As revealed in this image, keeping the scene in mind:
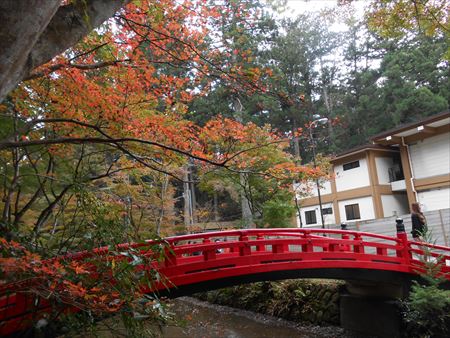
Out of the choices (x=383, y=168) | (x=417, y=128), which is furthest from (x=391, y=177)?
(x=417, y=128)

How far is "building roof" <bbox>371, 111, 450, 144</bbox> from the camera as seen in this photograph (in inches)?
621

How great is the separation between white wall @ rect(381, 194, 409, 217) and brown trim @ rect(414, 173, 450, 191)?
228cm

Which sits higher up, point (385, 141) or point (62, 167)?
point (385, 141)

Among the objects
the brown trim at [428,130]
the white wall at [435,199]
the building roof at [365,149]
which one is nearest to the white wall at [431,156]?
the brown trim at [428,130]

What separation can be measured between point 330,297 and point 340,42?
1043 inches

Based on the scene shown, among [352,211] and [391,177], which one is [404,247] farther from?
[391,177]

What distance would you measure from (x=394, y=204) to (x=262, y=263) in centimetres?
1689

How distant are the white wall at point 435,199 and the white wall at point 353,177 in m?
3.14

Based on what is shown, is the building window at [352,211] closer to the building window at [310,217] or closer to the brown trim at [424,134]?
the building window at [310,217]

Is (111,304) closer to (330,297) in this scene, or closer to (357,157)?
(330,297)

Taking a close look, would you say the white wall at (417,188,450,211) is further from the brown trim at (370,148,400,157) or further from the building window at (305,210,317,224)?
the building window at (305,210,317,224)

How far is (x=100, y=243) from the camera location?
351 cm

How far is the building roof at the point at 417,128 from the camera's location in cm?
1578

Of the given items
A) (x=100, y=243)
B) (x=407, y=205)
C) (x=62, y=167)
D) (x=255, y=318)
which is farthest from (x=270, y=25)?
(x=407, y=205)
